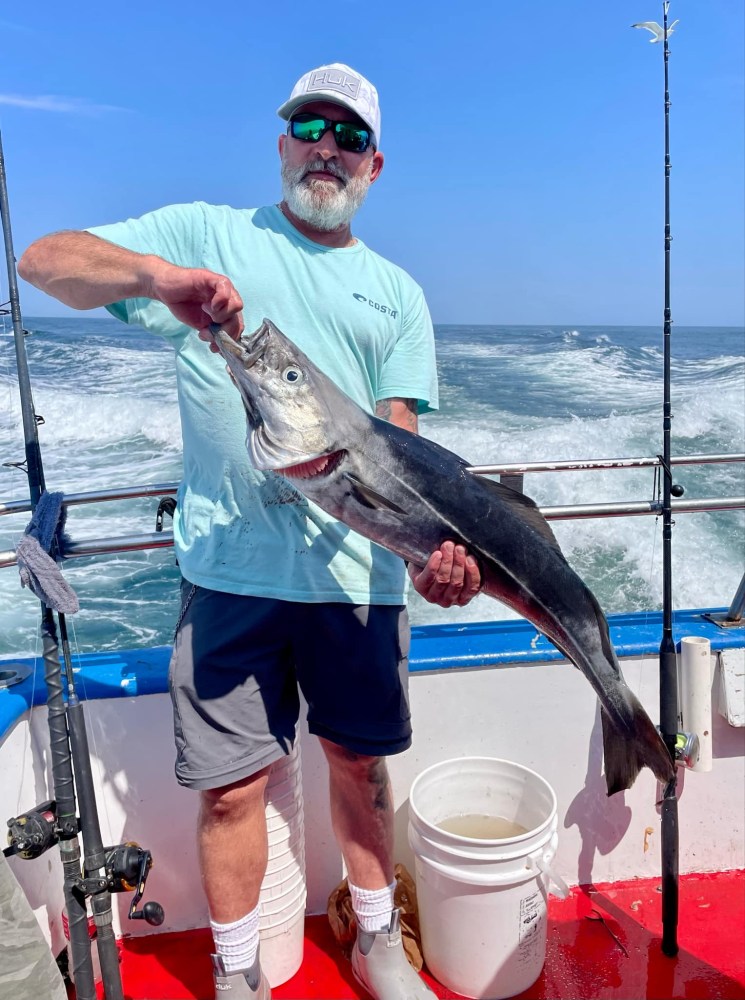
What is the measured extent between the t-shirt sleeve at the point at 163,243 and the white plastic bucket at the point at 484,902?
1.65 meters

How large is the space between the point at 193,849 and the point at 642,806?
5.26 ft

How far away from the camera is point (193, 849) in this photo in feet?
8.68

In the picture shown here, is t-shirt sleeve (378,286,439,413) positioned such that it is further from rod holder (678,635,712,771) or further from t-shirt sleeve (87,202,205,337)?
rod holder (678,635,712,771)

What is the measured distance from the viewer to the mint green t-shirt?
2082 millimetres

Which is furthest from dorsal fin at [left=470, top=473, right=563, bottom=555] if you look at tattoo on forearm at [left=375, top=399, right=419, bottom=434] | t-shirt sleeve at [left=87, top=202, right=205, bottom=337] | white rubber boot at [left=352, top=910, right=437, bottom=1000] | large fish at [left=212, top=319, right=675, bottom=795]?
white rubber boot at [left=352, top=910, right=437, bottom=1000]

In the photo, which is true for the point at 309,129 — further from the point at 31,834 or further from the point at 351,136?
the point at 31,834

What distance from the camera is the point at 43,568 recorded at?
198 cm

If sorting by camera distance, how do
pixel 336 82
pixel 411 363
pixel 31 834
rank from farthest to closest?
pixel 411 363
pixel 336 82
pixel 31 834

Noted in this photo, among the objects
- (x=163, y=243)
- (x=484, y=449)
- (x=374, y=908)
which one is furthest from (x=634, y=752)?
(x=484, y=449)

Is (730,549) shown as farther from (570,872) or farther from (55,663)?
(55,663)

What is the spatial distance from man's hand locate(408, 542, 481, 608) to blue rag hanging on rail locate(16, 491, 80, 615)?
0.86 metres

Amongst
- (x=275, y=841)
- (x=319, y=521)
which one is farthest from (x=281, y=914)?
(x=319, y=521)

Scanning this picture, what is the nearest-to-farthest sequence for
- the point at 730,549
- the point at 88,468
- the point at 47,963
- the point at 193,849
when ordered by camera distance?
the point at 47,963 < the point at 193,849 < the point at 730,549 < the point at 88,468

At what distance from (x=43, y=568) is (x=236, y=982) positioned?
125 centimetres
